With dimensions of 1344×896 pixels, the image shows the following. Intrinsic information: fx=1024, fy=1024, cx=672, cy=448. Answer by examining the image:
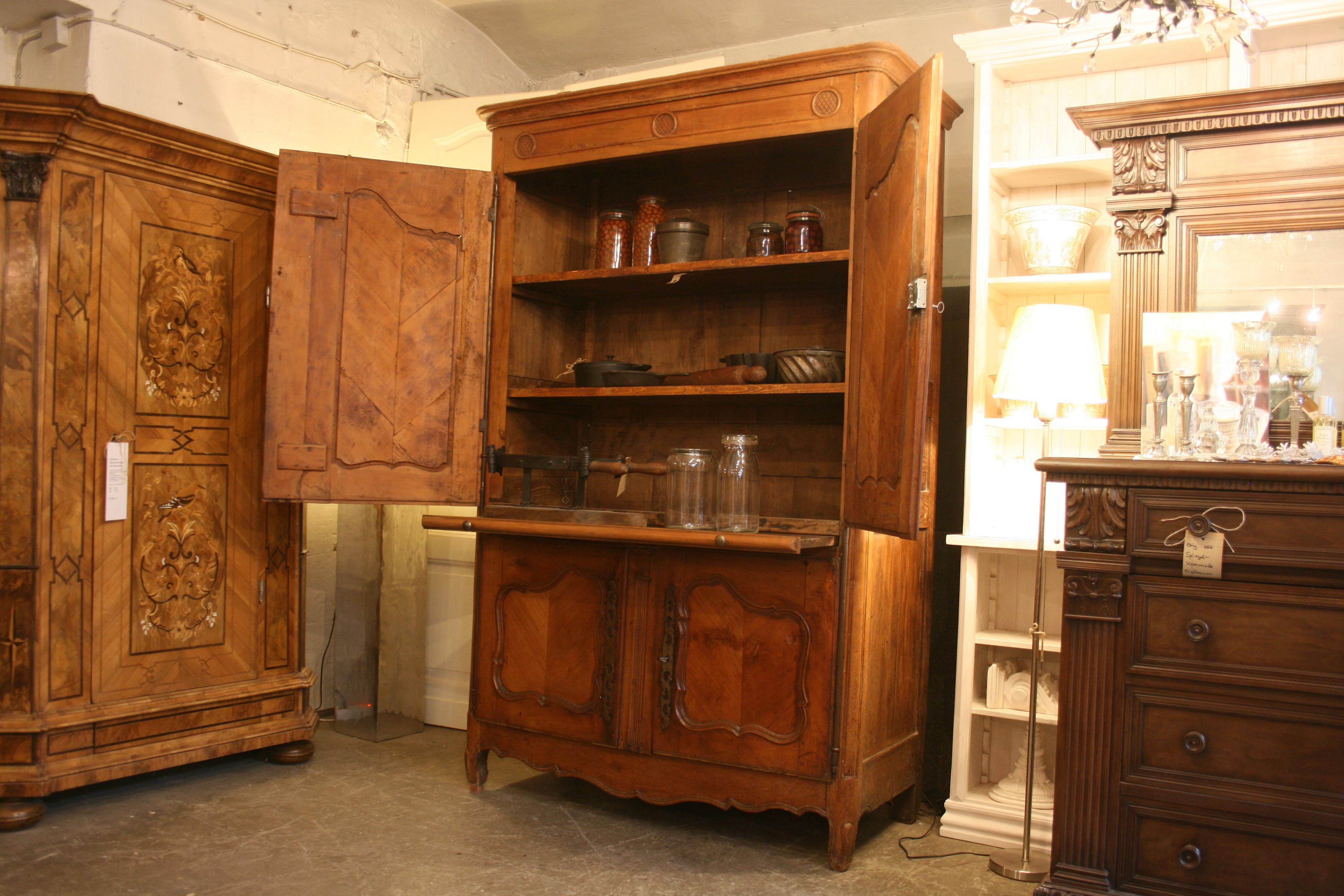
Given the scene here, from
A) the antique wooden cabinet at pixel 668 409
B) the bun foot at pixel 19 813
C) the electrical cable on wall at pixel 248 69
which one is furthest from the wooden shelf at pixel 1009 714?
the electrical cable on wall at pixel 248 69

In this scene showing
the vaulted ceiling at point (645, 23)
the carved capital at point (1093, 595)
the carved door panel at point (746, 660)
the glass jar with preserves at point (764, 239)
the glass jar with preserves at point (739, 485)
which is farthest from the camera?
the vaulted ceiling at point (645, 23)

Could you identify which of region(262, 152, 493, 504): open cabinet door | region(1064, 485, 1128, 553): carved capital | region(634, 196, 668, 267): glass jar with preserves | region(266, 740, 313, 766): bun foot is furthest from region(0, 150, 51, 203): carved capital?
region(1064, 485, 1128, 553): carved capital

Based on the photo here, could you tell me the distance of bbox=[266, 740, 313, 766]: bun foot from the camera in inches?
146

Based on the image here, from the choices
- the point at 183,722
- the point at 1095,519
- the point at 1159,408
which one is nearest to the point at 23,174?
→ the point at 183,722

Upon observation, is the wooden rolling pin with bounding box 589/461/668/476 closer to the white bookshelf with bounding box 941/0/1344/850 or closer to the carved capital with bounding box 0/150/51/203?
the white bookshelf with bounding box 941/0/1344/850

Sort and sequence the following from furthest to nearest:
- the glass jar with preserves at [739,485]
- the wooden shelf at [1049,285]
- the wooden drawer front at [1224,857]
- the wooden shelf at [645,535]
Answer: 1. the glass jar with preserves at [739,485]
2. the wooden shelf at [1049,285]
3. the wooden shelf at [645,535]
4. the wooden drawer front at [1224,857]

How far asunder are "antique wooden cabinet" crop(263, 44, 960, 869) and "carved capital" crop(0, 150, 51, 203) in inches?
27.1

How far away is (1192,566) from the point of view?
2221mm

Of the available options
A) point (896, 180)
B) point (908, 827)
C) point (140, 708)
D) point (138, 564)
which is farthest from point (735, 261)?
point (140, 708)

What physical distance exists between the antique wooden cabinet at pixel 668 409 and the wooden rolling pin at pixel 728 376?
0.07 metres

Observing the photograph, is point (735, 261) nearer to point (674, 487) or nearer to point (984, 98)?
point (674, 487)

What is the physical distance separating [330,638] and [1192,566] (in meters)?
3.42

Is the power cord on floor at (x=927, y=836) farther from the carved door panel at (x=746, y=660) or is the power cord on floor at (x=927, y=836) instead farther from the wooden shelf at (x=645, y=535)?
the wooden shelf at (x=645, y=535)

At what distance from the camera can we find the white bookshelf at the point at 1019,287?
3125 mm
